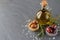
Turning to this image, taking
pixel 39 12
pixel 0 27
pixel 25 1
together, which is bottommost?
pixel 0 27

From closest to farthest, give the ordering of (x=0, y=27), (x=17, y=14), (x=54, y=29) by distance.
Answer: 1. (x=54, y=29)
2. (x=0, y=27)
3. (x=17, y=14)

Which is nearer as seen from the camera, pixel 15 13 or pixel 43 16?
pixel 43 16

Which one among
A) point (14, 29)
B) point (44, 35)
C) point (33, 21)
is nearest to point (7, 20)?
point (14, 29)

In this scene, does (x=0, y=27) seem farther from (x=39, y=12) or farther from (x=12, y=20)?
Result: (x=39, y=12)

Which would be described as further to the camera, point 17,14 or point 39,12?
point 17,14

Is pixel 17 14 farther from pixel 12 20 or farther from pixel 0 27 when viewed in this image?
pixel 0 27

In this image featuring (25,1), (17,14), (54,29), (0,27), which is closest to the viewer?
(54,29)

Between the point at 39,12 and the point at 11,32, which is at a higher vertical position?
the point at 39,12
